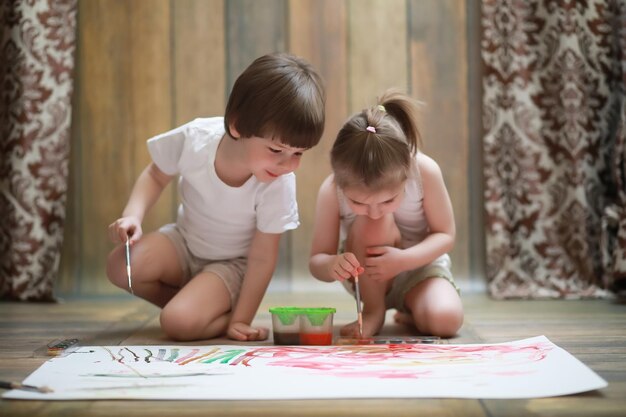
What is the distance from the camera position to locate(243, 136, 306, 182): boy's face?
1.45 metres

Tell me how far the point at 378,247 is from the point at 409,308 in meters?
0.19

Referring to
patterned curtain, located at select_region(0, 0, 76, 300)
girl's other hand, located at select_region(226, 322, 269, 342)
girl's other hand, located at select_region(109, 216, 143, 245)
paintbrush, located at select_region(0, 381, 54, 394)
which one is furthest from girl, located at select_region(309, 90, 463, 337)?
patterned curtain, located at select_region(0, 0, 76, 300)

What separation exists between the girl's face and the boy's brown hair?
115mm

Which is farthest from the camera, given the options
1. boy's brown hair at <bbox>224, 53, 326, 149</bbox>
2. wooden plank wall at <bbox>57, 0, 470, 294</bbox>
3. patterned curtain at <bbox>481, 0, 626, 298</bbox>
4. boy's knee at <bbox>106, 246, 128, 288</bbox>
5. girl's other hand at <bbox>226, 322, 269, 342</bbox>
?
wooden plank wall at <bbox>57, 0, 470, 294</bbox>

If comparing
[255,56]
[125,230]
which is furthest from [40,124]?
[125,230]

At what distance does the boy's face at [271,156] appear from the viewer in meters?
1.45

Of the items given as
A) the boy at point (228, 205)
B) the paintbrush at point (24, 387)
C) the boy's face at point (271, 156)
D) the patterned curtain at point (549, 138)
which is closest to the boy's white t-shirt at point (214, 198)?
the boy at point (228, 205)

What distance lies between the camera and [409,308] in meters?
1.68

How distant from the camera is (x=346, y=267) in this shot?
1448mm

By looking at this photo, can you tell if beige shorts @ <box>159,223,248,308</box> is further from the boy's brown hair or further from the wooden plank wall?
the wooden plank wall

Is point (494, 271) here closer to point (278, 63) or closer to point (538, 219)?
point (538, 219)

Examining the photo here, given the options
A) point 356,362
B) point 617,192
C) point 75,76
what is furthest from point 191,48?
point 356,362

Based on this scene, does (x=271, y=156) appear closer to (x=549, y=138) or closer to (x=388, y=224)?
(x=388, y=224)

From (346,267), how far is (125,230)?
1.32ft
